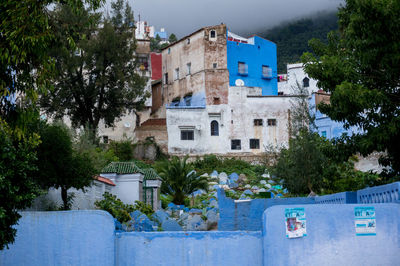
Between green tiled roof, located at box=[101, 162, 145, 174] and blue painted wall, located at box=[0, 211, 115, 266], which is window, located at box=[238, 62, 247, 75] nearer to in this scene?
green tiled roof, located at box=[101, 162, 145, 174]

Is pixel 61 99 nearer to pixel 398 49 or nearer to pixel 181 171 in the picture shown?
pixel 181 171

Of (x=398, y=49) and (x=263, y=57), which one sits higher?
(x=263, y=57)

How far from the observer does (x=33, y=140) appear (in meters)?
9.91

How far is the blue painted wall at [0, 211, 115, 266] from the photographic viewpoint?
11.0 meters

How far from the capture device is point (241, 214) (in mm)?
20797

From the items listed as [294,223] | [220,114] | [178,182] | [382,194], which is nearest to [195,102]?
[220,114]

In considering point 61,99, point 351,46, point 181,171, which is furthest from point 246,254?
point 61,99

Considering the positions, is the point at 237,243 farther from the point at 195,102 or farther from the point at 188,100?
the point at 188,100

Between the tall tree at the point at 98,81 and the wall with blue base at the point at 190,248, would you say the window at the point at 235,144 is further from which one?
the wall with blue base at the point at 190,248

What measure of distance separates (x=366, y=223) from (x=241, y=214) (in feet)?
32.7

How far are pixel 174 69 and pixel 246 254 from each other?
46197mm

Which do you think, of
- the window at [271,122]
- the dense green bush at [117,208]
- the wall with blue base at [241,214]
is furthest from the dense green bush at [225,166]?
the wall with blue base at [241,214]

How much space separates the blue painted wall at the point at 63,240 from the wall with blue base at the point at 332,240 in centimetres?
340

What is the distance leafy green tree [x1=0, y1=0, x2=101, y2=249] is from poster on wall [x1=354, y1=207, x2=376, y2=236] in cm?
660
